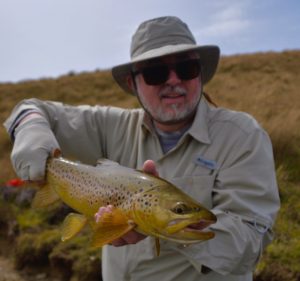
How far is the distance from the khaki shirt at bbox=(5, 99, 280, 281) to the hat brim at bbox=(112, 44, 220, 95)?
41 centimetres

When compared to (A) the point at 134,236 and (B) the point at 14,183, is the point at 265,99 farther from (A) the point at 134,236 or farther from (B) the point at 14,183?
(A) the point at 134,236

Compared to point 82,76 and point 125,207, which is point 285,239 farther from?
point 82,76

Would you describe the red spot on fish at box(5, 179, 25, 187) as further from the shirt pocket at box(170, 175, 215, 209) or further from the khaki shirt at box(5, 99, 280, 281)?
the shirt pocket at box(170, 175, 215, 209)

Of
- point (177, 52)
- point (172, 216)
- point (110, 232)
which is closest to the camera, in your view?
point (172, 216)

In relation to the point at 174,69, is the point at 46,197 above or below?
below

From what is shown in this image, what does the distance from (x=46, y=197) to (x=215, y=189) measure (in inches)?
45.7

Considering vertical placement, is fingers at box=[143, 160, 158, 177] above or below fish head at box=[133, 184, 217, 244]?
above

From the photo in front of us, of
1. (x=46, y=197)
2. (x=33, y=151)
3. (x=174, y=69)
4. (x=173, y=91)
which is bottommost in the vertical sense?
(x=46, y=197)

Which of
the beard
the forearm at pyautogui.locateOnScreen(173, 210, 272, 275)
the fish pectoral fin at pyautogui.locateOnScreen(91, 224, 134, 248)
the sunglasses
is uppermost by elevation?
the sunglasses

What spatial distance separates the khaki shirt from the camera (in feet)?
9.16

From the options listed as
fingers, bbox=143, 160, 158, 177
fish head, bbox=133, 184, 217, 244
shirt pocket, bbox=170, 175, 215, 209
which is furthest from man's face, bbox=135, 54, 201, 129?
fish head, bbox=133, 184, 217, 244

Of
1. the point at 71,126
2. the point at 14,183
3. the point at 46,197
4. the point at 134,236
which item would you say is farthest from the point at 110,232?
the point at 14,183

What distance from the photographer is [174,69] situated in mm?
3420

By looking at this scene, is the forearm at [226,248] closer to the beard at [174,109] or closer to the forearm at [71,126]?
the beard at [174,109]
